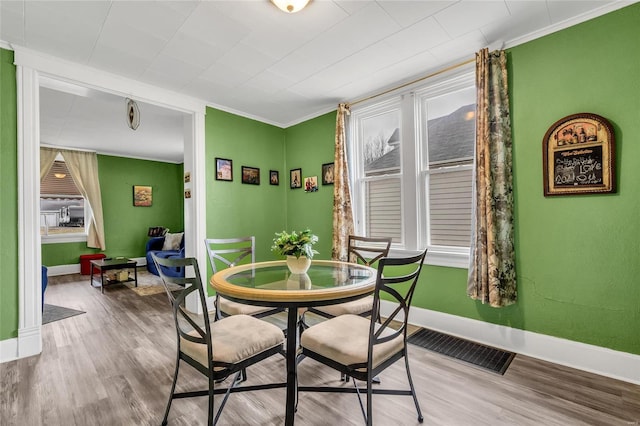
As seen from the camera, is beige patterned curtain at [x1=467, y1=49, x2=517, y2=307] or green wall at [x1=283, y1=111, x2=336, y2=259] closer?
beige patterned curtain at [x1=467, y1=49, x2=517, y2=307]

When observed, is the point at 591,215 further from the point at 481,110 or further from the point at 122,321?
the point at 122,321

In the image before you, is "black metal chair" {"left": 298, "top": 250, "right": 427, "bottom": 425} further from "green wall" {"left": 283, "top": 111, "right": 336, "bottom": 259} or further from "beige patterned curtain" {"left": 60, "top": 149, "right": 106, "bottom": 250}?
"beige patterned curtain" {"left": 60, "top": 149, "right": 106, "bottom": 250}

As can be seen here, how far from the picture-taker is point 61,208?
6.30 metres

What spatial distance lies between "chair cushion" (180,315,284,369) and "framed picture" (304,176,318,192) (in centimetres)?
259

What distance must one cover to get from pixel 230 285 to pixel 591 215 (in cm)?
264

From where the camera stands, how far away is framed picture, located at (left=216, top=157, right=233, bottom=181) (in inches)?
153

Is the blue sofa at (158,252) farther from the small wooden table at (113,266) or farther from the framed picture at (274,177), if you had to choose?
the framed picture at (274,177)

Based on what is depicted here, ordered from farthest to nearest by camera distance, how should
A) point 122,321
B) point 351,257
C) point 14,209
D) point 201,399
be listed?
point 122,321
point 351,257
point 14,209
point 201,399

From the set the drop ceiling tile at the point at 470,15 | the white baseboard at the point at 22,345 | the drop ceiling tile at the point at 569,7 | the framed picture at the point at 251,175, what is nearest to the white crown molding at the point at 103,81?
the framed picture at the point at 251,175

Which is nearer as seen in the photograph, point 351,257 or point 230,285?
point 230,285

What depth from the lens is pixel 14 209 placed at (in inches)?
99.7

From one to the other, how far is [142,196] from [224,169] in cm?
439

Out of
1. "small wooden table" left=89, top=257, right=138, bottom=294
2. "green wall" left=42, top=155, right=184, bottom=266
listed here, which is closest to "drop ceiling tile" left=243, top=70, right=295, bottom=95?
"small wooden table" left=89, top=257, right=138, bottom=294

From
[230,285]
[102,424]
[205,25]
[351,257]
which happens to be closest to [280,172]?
[351,257]
